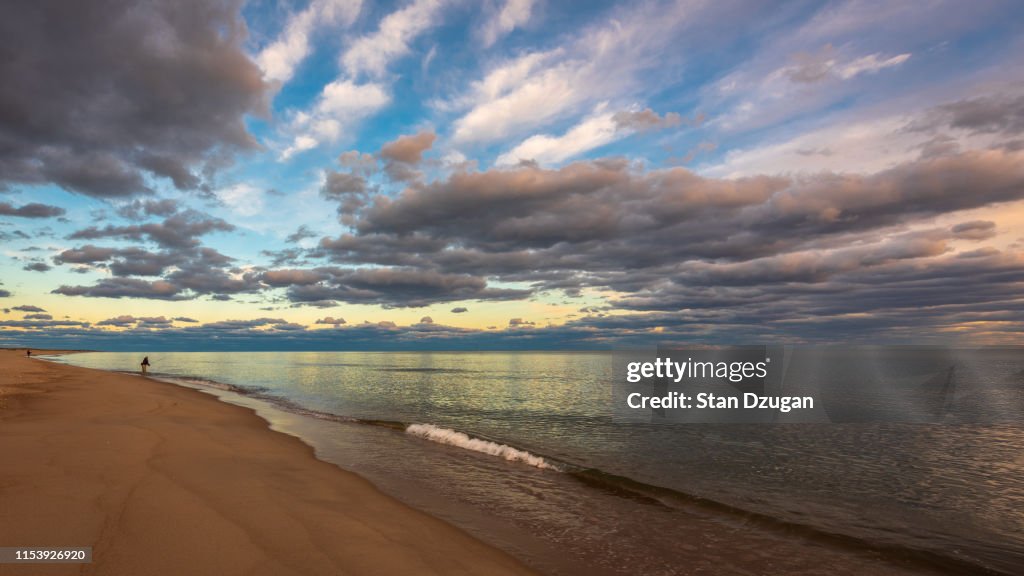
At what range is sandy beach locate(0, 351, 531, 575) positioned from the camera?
7.16 m

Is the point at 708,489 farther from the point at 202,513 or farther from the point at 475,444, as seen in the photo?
the point at 202,513

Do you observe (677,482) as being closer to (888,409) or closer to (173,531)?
(173,531)

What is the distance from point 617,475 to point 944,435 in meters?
24.5

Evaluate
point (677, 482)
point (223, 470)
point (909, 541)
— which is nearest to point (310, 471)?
point (223, 470)

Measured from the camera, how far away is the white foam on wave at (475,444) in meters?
19.2

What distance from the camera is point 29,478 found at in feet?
32.4

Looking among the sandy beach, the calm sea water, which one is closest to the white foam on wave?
the calm sea water

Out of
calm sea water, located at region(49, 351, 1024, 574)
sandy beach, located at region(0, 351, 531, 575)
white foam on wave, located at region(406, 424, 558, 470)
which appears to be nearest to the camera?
sandy beach, located at region(0, 351, 531, 575)

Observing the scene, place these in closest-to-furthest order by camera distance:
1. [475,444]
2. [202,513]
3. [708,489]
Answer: [202,513], [708,489], [475,444]

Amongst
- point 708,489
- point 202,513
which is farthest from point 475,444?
point 202,513

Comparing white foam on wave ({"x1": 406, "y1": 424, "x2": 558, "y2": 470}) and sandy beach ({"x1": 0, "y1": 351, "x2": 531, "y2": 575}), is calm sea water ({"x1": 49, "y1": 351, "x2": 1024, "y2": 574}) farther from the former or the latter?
sandy beach ({"x1": 0, "y1": 351, "x2": 531, "y2": 575})

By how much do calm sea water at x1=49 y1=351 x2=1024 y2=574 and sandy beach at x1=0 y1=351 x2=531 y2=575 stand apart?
5.64ft

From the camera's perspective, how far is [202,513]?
8930 mm

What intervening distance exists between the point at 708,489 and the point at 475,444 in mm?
10484
